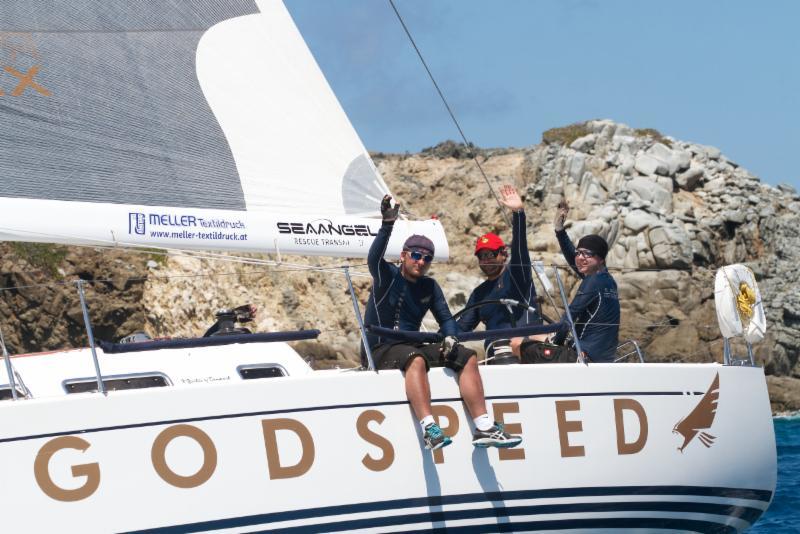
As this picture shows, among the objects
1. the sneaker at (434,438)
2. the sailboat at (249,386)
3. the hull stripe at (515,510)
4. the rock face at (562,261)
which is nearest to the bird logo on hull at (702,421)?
the sailboat at (249,386)

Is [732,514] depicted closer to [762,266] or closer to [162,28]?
[162,28]

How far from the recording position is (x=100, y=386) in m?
4.98

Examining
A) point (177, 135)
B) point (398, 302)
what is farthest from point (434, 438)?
point (177, 135)

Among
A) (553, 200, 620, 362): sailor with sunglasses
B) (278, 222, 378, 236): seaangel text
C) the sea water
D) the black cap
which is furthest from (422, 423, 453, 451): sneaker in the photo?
the sea water

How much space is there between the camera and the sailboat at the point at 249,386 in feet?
16.4

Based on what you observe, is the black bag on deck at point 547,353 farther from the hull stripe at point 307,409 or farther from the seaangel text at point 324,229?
the seaangel text at point 324,229

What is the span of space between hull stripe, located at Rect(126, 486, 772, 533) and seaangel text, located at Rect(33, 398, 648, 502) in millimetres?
178

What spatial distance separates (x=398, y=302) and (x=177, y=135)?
→ 5.26 ft

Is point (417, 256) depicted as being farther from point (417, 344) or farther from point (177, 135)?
point (177, 135)

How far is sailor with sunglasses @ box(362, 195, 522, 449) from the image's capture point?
5477mm

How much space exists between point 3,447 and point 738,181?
28.9m

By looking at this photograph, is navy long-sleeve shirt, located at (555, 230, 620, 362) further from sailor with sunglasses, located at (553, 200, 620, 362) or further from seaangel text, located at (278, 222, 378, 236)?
seaangel text, located at (278, 222, 378, 236)

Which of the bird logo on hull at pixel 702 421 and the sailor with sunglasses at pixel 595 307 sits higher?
the sailor with sunglasses at pixel 595 307

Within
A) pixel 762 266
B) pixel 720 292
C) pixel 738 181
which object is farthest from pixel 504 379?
pixel 738 181
